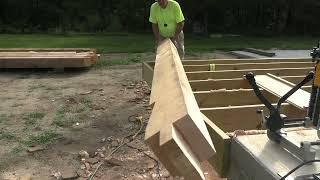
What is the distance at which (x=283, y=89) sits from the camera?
483cm

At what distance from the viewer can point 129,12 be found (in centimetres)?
2223

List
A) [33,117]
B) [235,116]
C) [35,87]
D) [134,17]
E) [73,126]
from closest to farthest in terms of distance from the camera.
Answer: [235,116]
[73,126]
[33,117]
[35,87]
[134,17]

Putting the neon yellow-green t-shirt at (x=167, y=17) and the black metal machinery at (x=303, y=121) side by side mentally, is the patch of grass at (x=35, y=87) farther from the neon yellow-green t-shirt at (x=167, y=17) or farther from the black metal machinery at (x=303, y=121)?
the black metal machinery at (x=303, y=121)

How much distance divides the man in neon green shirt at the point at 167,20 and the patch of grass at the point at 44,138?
8.83ft

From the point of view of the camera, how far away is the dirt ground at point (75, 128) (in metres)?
4.28

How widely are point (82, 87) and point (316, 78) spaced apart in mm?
6053

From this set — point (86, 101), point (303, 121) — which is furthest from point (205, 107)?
point (86, 101)

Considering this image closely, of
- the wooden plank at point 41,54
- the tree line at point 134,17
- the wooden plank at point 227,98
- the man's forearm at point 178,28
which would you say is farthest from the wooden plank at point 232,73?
the tree line at point 134,17

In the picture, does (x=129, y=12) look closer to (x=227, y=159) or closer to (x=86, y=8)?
Answer: (x=86, y=8)

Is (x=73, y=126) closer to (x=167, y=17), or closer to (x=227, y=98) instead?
(x=227, y=98)

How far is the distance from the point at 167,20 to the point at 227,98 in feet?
8.56

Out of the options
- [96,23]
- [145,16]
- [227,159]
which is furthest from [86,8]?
[227,159]

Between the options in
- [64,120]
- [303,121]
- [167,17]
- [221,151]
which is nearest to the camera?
A: [303,121]

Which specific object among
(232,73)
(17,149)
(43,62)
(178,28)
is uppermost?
(178,28)
